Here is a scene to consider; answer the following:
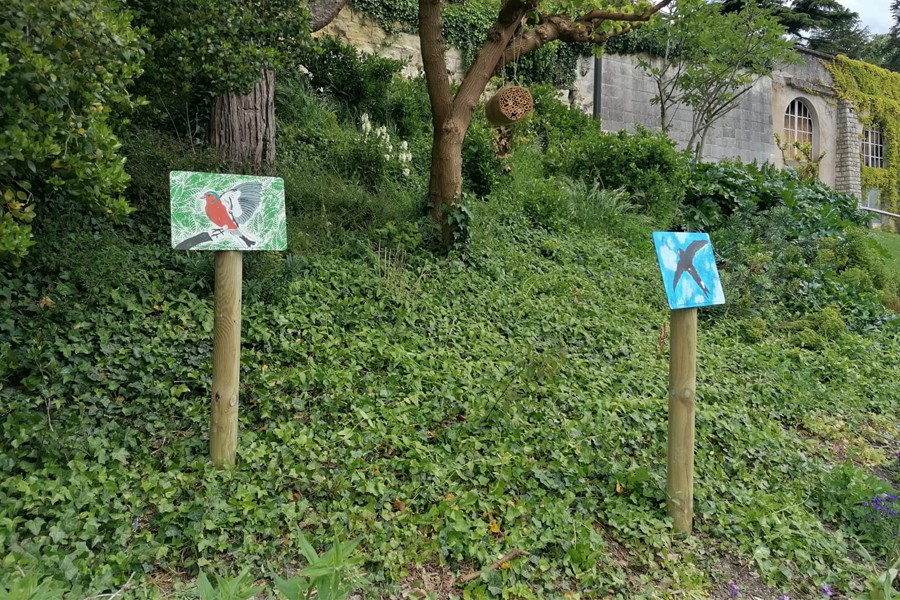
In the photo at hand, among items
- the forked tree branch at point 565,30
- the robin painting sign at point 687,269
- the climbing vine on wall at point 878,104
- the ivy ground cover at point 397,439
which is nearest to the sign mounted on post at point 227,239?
the ivy ground cover at point 397,439

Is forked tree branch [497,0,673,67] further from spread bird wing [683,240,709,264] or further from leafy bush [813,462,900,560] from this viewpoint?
leafy bush [813,462,900,560]

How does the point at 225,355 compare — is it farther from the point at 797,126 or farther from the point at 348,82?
the point at 797,126

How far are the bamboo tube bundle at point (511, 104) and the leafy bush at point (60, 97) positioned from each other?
3246mm

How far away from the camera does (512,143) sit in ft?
26.2

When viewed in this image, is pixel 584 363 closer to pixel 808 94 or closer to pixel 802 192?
pixel 802 192

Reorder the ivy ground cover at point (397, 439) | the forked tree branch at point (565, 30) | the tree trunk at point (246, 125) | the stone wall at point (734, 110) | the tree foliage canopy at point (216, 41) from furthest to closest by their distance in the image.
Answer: the stone wall at point (734, 110)
the forked tree branch at point (565, 30)
the tree trunk at point (246, 125)
the tree foliage canopy at point (216, 41)
the ivy ground cover at point (397, 439)

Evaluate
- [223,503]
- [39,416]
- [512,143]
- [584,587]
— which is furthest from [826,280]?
[39,416]

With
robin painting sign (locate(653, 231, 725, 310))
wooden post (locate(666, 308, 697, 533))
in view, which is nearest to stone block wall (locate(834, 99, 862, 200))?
robin painting sign (locate(653, 231, 725, 310))

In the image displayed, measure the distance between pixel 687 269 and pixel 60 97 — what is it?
10.1ft

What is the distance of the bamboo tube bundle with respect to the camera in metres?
5.63

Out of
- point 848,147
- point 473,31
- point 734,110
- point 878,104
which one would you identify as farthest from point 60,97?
point 878,104

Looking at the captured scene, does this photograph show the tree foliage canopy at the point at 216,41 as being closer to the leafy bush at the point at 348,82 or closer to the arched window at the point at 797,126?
the leafy bush at the point at 348,82

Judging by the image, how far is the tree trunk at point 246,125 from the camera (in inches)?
220

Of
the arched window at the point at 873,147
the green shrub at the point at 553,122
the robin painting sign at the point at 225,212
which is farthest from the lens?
the arched window at the point at 873,147
